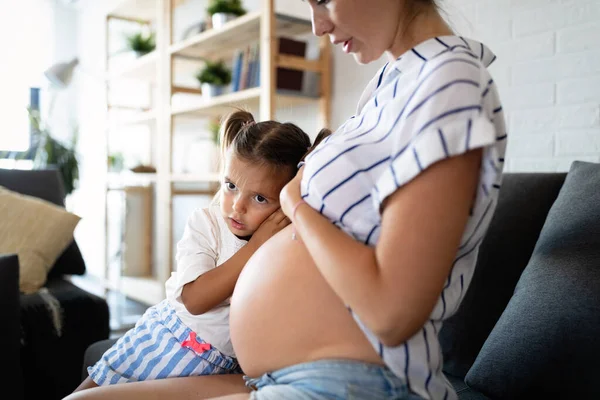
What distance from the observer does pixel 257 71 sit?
2.67 meters

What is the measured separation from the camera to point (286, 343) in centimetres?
78

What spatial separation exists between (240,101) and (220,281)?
1.86 meters

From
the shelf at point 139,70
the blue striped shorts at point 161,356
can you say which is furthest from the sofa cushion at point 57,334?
the shelf at point 139,70

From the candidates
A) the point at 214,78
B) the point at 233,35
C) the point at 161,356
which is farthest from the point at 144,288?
the point at 161,356

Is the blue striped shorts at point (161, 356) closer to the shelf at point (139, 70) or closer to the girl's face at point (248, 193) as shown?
the girl's face at point (248, 193)

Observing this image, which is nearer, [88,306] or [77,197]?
[88,306]

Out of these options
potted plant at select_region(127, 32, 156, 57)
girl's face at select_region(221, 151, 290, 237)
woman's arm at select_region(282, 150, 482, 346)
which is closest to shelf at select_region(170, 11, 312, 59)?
potted plant at select_region(127, 32, 156, 57)

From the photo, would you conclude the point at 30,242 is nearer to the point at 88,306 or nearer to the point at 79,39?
the point at 88,306

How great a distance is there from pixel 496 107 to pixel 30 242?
1.91 metres

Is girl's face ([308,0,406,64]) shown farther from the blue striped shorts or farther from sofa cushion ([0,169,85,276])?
sofa cushion ([0,169,85,276])

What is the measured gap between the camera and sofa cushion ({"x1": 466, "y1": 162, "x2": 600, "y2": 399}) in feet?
3.19

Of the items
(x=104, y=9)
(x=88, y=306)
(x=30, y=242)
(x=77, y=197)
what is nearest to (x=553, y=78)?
(x=88, y=306)

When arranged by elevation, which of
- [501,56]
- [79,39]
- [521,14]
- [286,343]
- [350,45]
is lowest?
[286,343]

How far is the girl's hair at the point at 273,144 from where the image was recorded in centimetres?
105
